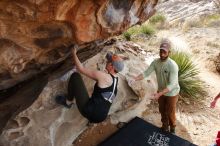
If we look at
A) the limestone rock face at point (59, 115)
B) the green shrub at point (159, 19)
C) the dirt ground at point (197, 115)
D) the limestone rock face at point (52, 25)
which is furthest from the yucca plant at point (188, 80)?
the green shrub at point (159, 19)

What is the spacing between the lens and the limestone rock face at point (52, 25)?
192 inches

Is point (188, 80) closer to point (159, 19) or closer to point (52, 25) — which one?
point (52, 25)

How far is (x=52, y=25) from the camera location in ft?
17.9

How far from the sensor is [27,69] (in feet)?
22.4

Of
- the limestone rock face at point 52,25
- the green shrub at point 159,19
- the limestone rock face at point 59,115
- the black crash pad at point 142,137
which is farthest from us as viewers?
the green shrub at point 159,19

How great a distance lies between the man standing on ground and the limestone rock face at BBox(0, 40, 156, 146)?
2.58ft

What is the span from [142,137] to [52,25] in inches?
99.4

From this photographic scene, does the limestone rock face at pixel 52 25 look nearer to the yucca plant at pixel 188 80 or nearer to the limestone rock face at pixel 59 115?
the limestone rock face at pixel 59 115

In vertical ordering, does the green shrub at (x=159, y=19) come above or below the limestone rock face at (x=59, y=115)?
above

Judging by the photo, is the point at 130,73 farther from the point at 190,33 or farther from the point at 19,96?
the point at 190,33

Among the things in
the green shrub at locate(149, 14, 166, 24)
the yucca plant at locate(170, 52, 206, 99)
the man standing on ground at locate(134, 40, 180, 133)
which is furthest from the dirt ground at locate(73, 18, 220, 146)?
the green shrub at locate(149, 14, 166, 24)

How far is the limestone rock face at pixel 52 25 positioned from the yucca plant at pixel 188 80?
240 cm

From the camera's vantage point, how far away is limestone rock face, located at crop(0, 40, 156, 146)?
6.11m

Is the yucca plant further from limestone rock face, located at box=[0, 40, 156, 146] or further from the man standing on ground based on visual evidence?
the man standing on ground
